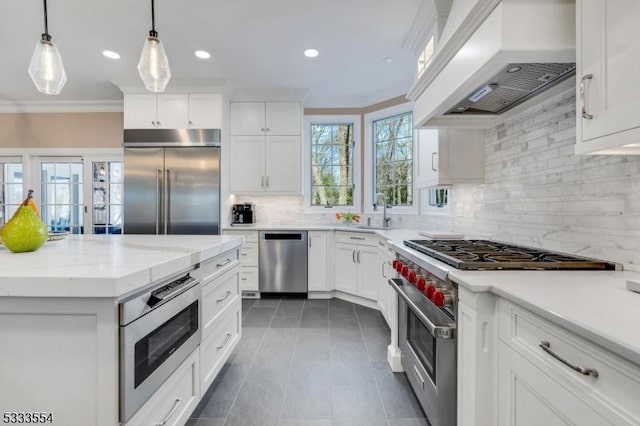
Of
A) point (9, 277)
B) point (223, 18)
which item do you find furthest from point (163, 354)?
point (223, 18)

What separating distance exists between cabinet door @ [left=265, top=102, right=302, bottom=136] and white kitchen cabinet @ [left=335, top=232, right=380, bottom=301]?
154cm

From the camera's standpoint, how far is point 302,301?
3729mm

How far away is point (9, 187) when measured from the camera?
4.43 metres

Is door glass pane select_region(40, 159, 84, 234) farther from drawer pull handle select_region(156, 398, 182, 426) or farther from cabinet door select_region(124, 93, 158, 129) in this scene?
drawer pull handle select_region(156, 398, 182, 426)

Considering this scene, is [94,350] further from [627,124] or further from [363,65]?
[363,65]

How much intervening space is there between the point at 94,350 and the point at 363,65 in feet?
10.7

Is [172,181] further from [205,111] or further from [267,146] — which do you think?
[267,146]

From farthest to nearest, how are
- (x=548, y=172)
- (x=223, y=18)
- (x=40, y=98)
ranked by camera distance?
(x=40, y=98), (x=223, y=18), (x=548, y=172)

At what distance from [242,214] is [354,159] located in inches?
68.9

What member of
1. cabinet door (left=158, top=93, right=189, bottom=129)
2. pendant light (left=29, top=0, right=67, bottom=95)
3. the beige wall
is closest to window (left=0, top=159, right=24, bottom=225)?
the beige wall

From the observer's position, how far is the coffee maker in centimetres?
413

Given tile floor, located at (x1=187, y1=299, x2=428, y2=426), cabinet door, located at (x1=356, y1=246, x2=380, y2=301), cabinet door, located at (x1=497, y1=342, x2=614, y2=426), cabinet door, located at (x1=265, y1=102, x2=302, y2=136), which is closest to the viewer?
cabinet door, located at (x1=497, y1=342, x2=614, y2=426)

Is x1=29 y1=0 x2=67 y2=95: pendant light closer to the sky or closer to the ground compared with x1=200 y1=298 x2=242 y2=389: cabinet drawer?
closer to the sky

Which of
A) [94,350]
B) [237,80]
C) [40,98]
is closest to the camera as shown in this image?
[94,350]
